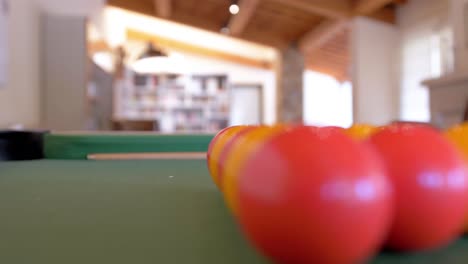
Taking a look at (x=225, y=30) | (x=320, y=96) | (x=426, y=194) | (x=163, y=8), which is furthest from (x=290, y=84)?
(x=426, y=194)

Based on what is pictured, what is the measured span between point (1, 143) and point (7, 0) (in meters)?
2.72

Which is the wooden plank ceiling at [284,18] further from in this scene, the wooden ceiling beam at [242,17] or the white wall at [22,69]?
the white wall at [22,69]

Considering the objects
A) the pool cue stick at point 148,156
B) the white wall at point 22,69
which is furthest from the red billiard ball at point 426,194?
the white wall at point 22,69

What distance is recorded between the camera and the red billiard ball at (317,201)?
360 millimetres

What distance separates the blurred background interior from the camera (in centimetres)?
412

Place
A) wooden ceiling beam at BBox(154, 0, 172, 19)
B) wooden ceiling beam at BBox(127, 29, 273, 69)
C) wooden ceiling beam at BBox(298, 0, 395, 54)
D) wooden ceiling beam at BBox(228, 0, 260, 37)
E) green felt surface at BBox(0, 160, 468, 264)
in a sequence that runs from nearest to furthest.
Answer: green felt surface at BBox(0, 160, 468, 264) → wooden ceiling beam at BBox(298, 0, 395, 54) → wooden ceiling beam at BBox(228, 0, 260, 37) → wooden ceiling beam at BBox(154, 0, 172, 19) → wooden ceiling beam at BBox(127, 29, 273, 69)

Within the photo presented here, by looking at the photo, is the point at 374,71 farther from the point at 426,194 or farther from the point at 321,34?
the point at 426,194

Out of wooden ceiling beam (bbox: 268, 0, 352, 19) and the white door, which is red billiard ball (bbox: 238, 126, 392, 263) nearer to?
wooden ceiling beam (bbox: 268, 0, 352, 19)

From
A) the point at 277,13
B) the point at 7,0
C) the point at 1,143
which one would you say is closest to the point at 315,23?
the point at 277,13

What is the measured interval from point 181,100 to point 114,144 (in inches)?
310

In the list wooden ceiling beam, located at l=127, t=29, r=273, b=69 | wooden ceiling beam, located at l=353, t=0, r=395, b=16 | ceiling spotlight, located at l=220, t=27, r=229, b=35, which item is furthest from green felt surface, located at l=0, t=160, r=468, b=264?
wooden ceiling beam, located at l=127, t=29, r=273, b=69

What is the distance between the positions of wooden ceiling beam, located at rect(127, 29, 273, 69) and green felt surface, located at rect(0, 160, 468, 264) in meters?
8.73

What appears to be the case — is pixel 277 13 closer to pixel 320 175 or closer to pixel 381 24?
pixel 381 24

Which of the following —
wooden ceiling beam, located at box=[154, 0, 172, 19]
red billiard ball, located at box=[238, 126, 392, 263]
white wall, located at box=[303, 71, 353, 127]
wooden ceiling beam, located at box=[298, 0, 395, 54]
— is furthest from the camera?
white wall, located at box=[303, 71, 353, 127]
